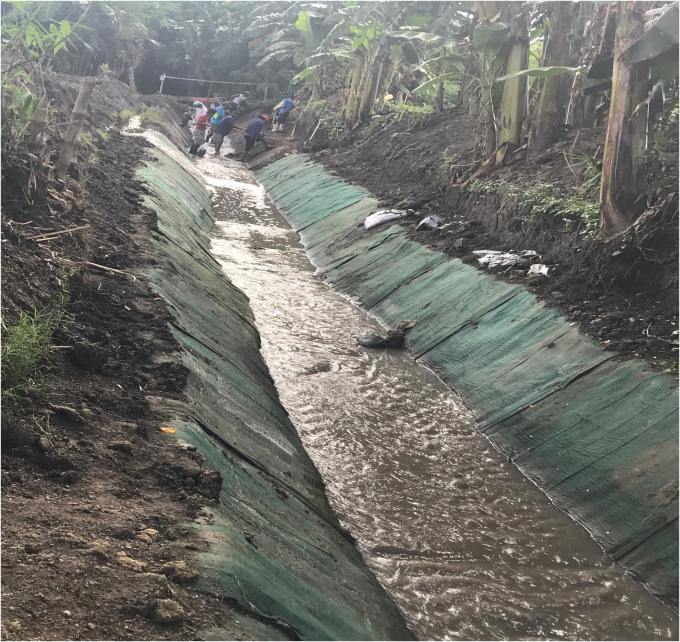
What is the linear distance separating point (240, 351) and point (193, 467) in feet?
8.44

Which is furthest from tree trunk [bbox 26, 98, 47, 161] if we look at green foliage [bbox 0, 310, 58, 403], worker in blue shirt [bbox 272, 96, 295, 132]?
worker in blue shirt [bbox 272, 96, 295, 132]

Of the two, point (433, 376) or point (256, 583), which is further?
point (433, 376)

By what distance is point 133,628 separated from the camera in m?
2.13

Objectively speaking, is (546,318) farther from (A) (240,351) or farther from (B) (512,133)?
(B) (512,133)

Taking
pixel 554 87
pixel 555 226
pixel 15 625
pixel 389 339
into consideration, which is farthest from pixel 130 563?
pixel 554 87

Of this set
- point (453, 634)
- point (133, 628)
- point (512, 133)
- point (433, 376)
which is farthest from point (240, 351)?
point (512, 133)

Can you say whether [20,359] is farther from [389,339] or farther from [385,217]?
[385,217]

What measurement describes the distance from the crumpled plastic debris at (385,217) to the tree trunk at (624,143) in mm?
3977

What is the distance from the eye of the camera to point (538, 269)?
22.3 feet

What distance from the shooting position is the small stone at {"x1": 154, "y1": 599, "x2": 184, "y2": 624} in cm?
217

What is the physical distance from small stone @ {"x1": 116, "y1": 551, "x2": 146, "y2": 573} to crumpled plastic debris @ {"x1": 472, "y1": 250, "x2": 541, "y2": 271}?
18.3 feet

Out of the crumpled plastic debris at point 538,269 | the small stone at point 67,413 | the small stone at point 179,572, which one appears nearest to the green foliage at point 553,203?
the crumpled plastic debris at point 538,269

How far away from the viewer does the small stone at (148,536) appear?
2.62 metres

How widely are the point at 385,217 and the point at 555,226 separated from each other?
10.8 ft
